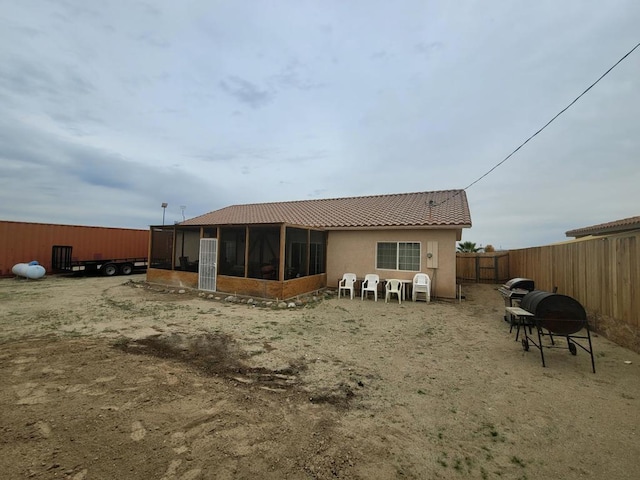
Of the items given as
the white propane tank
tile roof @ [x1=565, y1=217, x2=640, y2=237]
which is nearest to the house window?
tile roof @ [x1=565, y1=217, x2=640, y2=237]

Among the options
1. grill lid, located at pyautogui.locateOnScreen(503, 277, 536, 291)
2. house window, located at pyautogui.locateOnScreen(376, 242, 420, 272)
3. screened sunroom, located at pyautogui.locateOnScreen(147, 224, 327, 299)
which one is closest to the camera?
grill lid, located at pyautogui.locateOnScreen(503, 277, 536, 291)

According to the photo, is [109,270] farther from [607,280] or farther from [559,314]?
[607,280]

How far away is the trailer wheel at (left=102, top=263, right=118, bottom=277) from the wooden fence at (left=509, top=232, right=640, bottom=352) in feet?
62.8

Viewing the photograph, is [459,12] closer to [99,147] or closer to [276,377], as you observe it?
[276,377]

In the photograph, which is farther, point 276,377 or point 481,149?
point 481,149

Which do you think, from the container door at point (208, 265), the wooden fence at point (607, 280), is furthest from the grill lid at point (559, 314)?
the container door at point (208, 265)

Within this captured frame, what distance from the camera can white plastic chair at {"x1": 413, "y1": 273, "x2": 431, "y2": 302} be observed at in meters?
9.36

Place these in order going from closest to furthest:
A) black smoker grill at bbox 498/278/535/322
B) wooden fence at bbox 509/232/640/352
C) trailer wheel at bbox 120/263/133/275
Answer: wooden fence at bbox 509/232/640/352
black smoker grill at bbox 498/278/535/322
trailer wheel at bbox 120/263/133/275

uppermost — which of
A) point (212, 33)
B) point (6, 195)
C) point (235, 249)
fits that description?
point (212, 33)

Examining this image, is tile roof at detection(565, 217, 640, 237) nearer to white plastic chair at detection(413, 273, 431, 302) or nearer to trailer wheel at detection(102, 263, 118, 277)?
white plastic chair at detection(413, 273, 431, 302)

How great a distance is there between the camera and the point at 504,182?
1147cm

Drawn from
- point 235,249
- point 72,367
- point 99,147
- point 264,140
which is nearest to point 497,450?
point 72,367

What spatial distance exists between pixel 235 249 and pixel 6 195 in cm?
1256

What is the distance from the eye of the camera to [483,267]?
1482cm
